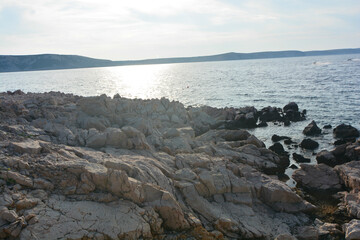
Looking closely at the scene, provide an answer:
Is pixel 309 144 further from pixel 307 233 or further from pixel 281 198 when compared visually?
pixel 307 233

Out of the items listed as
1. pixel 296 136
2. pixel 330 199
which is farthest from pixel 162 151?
pixel 296 136

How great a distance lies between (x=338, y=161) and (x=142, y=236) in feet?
64.9

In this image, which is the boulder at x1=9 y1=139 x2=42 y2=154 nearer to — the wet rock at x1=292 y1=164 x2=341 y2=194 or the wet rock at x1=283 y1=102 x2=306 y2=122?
the wet rock at x1=292 y1=164 x2=341 y2=194

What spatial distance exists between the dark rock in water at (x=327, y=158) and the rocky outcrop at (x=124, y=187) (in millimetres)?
4654

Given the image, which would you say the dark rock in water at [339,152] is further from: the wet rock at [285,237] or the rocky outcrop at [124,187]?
the wet rock at [285,237]

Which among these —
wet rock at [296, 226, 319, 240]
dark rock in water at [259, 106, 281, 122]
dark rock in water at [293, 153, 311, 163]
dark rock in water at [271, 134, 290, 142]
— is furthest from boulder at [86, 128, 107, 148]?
dark rock in water at [259, 106, 281, 122]

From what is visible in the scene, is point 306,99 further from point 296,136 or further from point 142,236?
point 142,236

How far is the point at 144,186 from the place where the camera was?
14.5 meters

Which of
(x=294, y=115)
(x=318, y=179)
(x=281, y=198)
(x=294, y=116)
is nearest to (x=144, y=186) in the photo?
(x=281, y=198)

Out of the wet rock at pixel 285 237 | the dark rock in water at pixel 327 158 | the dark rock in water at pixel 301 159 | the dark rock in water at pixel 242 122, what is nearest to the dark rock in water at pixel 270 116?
the dark rock in water at pixel 242 122

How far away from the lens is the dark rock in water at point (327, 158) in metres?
25.0

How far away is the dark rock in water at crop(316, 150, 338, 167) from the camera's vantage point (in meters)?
25.0

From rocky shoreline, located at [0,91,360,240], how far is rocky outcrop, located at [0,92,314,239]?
0.15 ft

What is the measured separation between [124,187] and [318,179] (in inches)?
580
